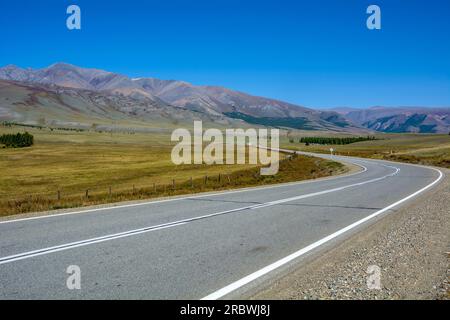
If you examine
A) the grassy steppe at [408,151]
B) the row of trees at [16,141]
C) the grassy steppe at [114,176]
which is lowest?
the grassy steppe at [114,176]

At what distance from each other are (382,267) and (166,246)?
4.35 meters

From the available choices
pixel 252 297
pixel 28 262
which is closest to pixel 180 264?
pixel 252 297

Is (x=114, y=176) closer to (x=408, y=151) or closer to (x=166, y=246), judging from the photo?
(x=166, y=246)

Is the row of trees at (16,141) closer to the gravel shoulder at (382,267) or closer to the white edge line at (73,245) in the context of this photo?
the white edge line at (73,245)

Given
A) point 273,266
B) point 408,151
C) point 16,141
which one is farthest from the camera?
point 16,141

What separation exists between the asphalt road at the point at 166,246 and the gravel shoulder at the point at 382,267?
0.47m

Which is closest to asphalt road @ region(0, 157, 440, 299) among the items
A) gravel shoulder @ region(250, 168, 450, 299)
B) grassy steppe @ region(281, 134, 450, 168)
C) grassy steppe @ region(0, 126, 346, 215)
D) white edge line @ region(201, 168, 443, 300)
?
white edge line @ region(201, 168, 443, 300)

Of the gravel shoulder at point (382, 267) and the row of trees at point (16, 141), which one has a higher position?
the row of trees at point (16, 141)

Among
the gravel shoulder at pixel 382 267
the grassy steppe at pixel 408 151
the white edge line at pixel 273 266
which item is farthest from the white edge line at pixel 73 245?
the grassy steppe at pixel 408 151

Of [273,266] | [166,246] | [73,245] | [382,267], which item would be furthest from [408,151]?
[73,245]

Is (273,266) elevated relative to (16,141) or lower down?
lower down

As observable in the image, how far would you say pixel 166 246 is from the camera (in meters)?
9.17

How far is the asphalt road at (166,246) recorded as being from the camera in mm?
6605
